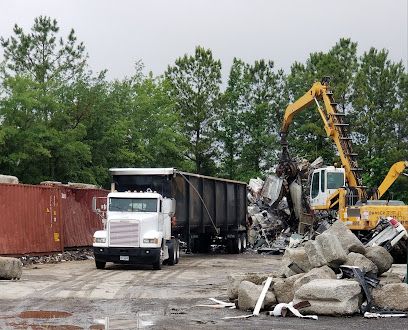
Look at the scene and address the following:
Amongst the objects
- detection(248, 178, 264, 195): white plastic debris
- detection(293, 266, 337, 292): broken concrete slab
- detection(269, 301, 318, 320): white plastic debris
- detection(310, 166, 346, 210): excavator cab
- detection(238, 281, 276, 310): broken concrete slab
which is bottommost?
detection(269, 301, 318, 320): white plastic debris

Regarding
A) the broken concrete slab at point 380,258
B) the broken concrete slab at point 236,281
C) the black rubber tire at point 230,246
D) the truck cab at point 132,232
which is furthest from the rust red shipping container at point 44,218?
the broken concrete slab at point 380,258

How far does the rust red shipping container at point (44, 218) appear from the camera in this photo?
75.4ft

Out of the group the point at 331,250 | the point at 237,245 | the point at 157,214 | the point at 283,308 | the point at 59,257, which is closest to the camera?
the point at 283,308

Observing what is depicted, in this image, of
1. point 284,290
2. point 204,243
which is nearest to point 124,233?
point 284,290

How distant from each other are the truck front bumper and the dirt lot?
1.17ft

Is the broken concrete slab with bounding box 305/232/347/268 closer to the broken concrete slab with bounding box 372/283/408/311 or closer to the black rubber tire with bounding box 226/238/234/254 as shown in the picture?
the broken concrete slab with bounding box 372/283/408/311

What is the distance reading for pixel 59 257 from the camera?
86.6 ft

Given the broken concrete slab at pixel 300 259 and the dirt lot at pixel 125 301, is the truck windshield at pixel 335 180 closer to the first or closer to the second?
the dirt lot at pixel 125 301

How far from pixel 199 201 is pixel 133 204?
6.33 m

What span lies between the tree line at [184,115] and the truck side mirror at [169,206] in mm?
14300

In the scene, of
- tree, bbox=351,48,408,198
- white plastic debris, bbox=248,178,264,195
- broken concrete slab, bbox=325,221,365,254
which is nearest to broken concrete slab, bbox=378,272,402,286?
broken concrete slab, bbox=325,221,365,254

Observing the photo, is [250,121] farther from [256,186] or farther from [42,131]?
[42,131]

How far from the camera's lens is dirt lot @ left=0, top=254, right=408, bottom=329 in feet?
37.0

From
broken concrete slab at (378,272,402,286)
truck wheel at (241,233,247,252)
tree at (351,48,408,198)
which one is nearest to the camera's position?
broken concrete slab at (378,272,402,286)
